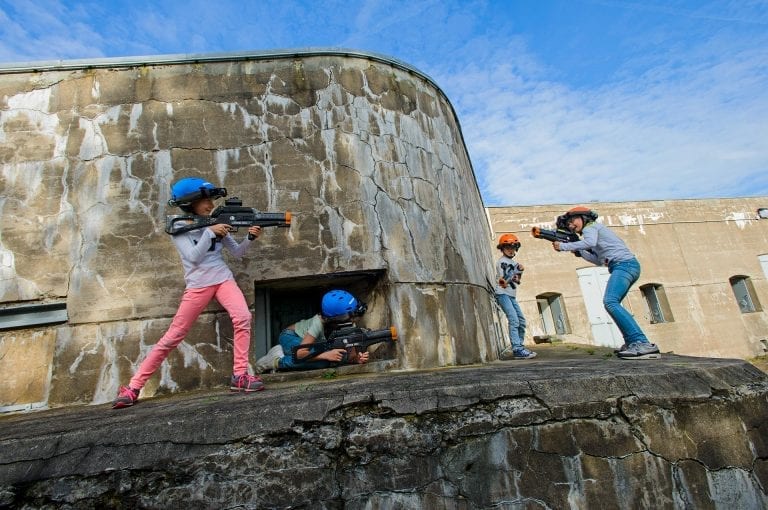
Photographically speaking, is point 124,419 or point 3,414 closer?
point 124,419

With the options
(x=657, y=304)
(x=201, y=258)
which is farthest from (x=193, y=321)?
(x=657, y=304)

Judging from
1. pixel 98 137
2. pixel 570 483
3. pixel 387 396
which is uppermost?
pixel 98 137

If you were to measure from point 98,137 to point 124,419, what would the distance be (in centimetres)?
286

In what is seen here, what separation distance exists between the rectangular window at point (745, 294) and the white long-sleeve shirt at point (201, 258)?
587 inches

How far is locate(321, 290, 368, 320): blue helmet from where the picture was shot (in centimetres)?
358

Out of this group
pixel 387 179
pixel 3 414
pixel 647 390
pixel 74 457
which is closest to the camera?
pixel 74 457

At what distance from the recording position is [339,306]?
11.8 feet

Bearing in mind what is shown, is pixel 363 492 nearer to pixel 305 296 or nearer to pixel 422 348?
pixel 422 348

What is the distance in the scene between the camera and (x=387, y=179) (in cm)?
423

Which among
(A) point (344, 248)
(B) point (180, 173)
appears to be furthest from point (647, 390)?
(B) point (180, 173)

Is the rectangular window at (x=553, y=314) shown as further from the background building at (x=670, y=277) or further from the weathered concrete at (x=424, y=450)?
the weathered concrete at (x=424, y=450)

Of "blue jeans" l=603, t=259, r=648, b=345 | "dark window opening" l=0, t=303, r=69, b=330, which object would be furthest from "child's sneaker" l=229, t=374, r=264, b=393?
"blue jeans" l=603, t=259, r=648, b=345

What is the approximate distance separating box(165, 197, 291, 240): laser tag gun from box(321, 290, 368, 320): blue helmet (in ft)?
2.45

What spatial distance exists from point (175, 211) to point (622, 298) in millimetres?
3883
